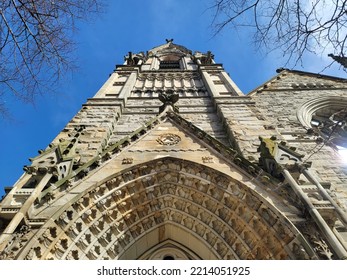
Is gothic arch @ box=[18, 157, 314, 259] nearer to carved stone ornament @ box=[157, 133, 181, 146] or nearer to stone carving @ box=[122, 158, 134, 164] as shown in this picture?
stone carving @ box=[122, 158, 134, 164]

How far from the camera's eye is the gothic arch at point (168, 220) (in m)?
4.89

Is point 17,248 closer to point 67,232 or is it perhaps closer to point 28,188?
point 67,232

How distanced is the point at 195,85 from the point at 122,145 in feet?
27.5

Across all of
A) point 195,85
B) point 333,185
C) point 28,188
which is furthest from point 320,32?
point 195,85

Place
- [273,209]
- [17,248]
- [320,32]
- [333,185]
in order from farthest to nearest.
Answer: [333,185] < [273,209] < [17,248] < [320,32]

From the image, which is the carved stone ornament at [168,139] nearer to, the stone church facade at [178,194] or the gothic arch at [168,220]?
the stone church facade at [178,194]

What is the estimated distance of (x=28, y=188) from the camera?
5492mm

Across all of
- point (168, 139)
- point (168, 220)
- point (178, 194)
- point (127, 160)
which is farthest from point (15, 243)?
point (168, 139)

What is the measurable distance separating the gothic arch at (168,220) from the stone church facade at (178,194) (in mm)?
19

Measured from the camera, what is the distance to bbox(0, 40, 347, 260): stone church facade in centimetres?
472

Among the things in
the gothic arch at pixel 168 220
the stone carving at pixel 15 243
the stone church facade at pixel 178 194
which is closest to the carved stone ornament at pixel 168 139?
the stone church facade at pixel 178 194

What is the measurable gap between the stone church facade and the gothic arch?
19 mm

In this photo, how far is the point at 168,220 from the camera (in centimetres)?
658

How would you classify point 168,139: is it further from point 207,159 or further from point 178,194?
point 178,194
